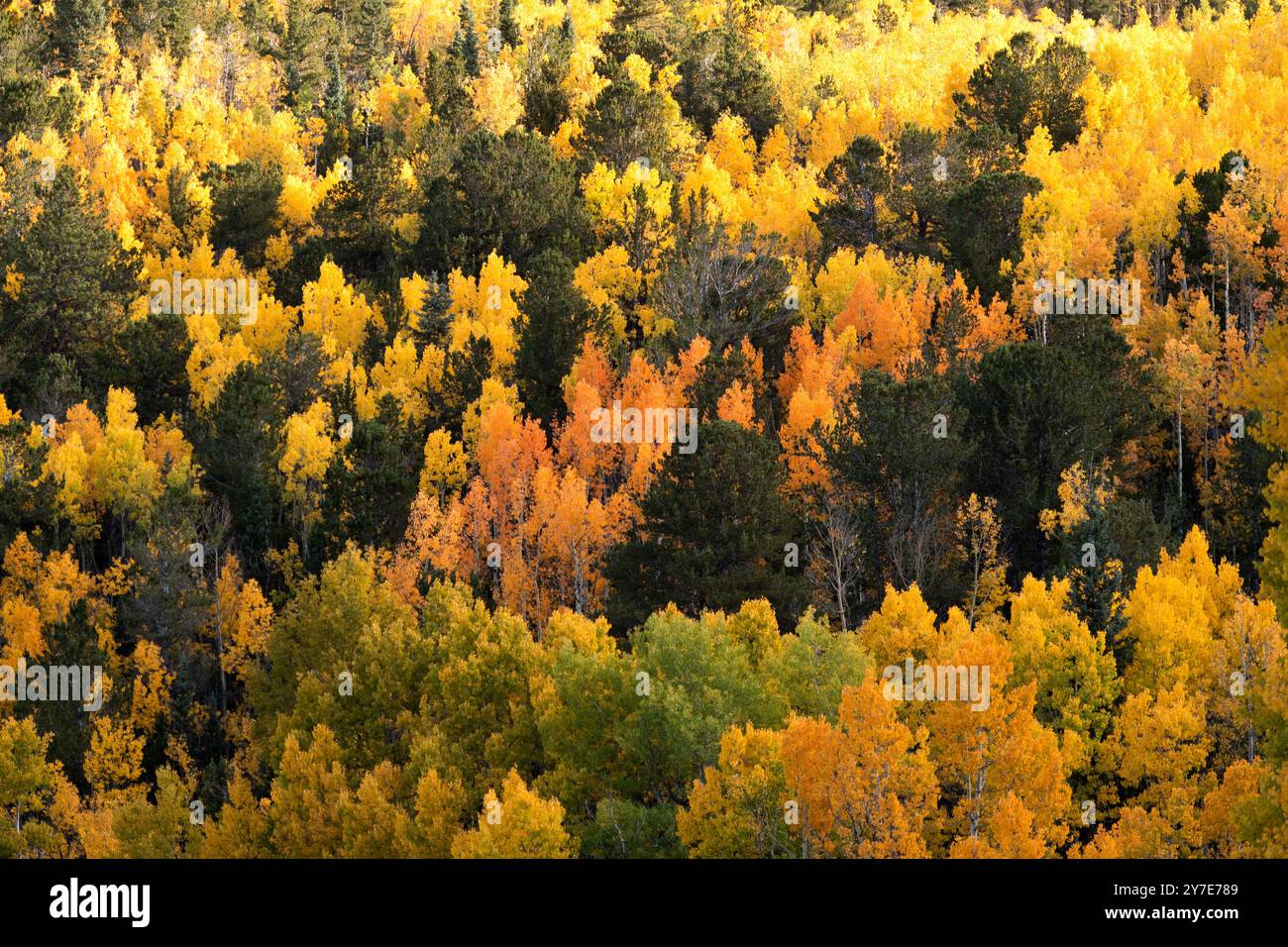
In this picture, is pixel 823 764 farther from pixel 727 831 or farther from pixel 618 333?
pixel 618 333

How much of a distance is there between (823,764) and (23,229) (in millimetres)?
67635

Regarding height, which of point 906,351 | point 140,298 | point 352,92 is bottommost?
point 906,351

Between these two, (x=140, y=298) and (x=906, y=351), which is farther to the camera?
(x=140, y=298)

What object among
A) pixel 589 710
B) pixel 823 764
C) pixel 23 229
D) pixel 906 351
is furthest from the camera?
pixel 23 229

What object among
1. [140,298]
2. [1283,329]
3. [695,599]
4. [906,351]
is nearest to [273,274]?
Answer: [140,298]

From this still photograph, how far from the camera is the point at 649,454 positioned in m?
71.5

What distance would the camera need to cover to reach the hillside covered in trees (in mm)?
44938

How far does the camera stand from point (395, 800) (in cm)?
5134

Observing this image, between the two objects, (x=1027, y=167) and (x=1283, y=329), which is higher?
(x=1027, y=167)

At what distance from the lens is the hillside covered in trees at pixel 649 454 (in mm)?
44938

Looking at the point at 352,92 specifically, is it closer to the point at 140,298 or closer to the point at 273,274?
the point at 273,274

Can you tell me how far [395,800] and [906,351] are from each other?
1423 inches
